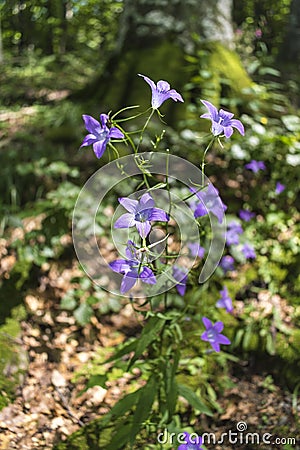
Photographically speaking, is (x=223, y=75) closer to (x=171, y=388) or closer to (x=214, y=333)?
(x=214, y=333)

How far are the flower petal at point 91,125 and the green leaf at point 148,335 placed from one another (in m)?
0.64

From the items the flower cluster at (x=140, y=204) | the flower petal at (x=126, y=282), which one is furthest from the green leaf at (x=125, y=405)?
the flower petal at (x=126, y=282)

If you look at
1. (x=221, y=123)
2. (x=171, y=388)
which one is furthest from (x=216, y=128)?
(x=171, y=388)

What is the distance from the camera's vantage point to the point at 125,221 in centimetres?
123

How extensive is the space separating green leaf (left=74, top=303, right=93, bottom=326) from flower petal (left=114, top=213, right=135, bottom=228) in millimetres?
1136

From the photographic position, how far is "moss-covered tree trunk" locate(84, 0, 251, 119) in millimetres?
3260

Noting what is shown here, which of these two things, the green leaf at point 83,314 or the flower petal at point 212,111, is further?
the green leaf at point 83,314

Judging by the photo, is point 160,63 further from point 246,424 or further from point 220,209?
point 246,424

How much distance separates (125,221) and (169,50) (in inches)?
95.5

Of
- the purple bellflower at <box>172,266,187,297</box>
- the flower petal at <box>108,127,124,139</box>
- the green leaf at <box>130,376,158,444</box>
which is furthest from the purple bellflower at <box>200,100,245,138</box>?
the green leaf at <box>130,376,158,444</box>

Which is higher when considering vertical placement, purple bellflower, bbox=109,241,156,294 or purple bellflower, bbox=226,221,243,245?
purple bellflower, bbox=226,221,243,245

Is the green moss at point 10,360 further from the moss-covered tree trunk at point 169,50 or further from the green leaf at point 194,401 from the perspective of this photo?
the moss-covered tree trunk at point 169,50

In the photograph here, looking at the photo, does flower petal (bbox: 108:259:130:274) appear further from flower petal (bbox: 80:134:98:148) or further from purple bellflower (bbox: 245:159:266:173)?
purple bellflower (bbox: 245:159:266:173)

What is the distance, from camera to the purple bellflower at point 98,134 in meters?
1.33
